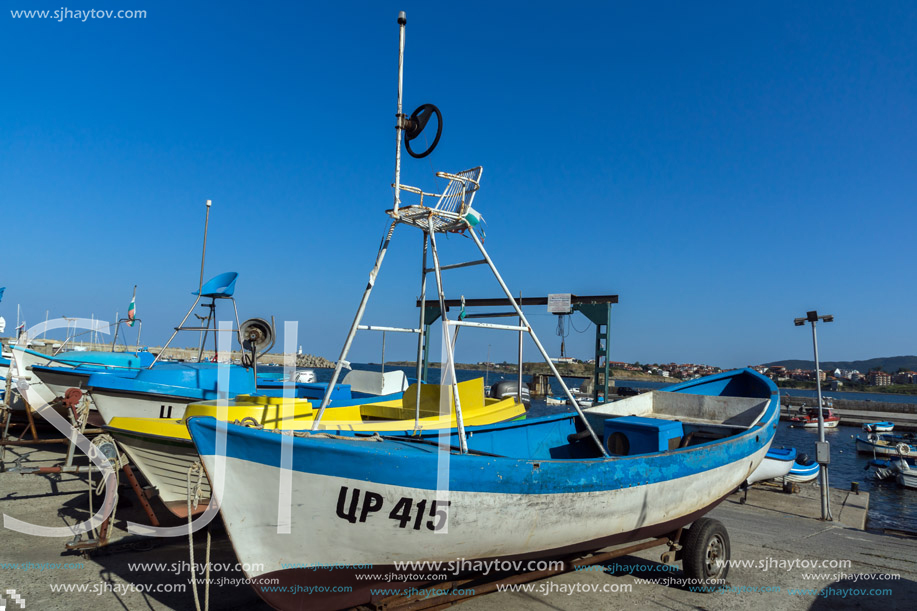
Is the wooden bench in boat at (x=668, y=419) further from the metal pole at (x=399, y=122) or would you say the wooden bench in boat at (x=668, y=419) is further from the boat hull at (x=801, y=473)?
the boat hull at (x=801, y=473)

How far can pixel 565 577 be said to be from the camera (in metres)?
6.69

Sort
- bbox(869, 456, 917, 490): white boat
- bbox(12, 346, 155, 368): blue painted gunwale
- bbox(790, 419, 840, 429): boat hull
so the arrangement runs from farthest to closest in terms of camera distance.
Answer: bbox(790, 419, 840, 429): boat hull, bbox(869, 456, 917, 490): white boat, bbox(12, 346, 155, 368): blue painted gunwale

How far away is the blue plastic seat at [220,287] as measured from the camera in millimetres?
12320

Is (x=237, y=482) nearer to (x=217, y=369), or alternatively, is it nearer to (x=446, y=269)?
(x=446, y=269)

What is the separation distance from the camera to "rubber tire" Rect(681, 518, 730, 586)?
21.1 feet

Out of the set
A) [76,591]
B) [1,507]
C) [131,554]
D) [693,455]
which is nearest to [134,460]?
[131,554]

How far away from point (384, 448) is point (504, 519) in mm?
1269

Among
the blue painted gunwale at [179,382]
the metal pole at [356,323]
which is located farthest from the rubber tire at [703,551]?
the blue painted gunwale at [179,382]

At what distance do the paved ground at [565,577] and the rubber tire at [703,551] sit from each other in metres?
0.19

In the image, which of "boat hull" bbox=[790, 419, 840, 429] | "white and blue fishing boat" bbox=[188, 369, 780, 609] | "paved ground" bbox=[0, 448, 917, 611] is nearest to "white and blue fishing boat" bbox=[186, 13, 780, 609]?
"white and blue fishing boat" bbox=[188, 369, 780, 609]

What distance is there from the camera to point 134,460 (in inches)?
275

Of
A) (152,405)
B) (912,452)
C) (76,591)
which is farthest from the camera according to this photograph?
(912,452)

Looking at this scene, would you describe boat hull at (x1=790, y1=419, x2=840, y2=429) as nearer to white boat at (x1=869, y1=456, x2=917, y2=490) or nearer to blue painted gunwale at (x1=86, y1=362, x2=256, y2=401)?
white boat at (x1=869, y1=456, x2=917, y2=490)

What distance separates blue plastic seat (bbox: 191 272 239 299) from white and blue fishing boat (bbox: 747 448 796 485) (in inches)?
625
